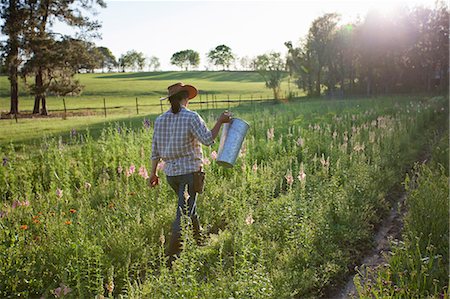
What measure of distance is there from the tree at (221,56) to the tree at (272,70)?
5175 cm

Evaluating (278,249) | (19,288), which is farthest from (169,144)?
(19,288)

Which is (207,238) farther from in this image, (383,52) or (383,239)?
(383,52)

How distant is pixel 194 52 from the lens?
324ft

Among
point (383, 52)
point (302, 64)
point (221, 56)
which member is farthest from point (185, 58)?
point (383, 52)

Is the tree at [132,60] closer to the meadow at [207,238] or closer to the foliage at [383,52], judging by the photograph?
the foliage at [383,52]

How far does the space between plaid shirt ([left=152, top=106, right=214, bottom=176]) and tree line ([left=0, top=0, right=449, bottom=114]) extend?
75.1 feet

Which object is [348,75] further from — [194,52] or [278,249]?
[194,52]

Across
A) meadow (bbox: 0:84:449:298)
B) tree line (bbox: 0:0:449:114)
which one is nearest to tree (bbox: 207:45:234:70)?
tree line (bbox: 0:0:449:114)

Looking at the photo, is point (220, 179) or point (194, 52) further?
point (194, 52)

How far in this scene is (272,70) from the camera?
120ft

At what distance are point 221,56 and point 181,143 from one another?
92.3m

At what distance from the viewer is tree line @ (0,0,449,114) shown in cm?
2453

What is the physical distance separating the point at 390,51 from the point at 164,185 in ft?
106

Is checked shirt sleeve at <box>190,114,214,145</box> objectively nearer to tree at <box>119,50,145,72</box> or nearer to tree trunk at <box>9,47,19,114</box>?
tree trunk at <box>9,47,19,114</box>
